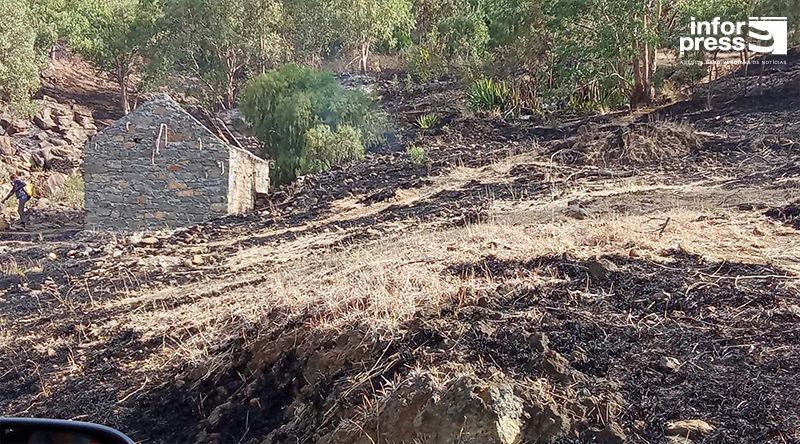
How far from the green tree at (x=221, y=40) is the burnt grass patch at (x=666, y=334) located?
2518cm

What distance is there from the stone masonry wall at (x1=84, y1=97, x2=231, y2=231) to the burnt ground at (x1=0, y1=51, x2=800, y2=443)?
1963 mm

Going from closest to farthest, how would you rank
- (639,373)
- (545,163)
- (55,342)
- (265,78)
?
(639,373) → (55,342) → (545,163) → (265,78)

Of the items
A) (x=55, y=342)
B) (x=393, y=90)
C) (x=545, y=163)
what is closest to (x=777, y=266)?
(x=55, y=342)

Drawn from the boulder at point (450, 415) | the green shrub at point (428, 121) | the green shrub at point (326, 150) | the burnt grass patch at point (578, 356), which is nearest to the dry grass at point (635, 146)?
the green shrub at point (326, 150)

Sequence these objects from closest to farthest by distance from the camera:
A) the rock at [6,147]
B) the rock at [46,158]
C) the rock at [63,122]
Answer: the rock at [6,147] → the rock at [46,158] → the rock at [63,122]

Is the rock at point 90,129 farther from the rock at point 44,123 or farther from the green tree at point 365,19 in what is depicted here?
the green tree at point 365,19

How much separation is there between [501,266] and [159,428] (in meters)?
2.72

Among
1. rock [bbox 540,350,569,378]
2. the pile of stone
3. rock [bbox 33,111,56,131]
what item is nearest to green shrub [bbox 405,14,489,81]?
the pile of stone

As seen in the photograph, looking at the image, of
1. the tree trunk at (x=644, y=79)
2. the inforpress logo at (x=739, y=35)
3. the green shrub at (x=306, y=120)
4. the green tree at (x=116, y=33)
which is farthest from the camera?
the green tree at (x=116, y=33)

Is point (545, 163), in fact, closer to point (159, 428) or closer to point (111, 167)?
point (111, 167)

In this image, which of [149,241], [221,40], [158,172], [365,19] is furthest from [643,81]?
[221,40]

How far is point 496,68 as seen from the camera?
20406 mm

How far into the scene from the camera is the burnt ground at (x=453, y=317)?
3.66 meters

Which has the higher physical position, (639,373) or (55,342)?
(639,373)
